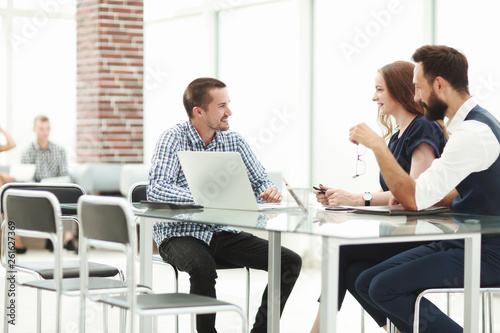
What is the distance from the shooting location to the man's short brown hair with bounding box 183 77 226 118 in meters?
3.47

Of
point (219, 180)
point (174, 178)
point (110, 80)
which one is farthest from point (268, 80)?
point (219, 180)

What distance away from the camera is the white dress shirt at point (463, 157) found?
253 centimetres

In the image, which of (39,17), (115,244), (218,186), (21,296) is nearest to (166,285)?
(21,296)

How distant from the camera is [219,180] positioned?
289 cm

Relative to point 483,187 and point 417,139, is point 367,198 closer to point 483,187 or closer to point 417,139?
point 417,139

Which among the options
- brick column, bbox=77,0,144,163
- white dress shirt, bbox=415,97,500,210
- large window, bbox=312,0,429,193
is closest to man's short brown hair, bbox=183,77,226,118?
white dress shirt, bbox=415,97,500,210

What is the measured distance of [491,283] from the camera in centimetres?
262

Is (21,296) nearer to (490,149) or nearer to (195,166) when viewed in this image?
(195,166)

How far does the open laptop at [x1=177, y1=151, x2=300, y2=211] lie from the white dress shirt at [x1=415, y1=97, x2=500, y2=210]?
65 centimetres

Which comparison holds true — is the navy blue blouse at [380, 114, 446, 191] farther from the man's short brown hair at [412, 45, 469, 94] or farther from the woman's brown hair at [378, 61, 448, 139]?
the man's short brown hair at [412, 45, 469, 94]

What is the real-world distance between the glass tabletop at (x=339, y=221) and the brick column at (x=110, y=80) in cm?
478

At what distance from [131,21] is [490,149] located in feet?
18.5

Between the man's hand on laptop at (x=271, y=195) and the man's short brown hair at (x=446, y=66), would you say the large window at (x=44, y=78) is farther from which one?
the man's short brown hair at (x=446, y=66)

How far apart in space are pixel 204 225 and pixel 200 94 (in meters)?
0.61
